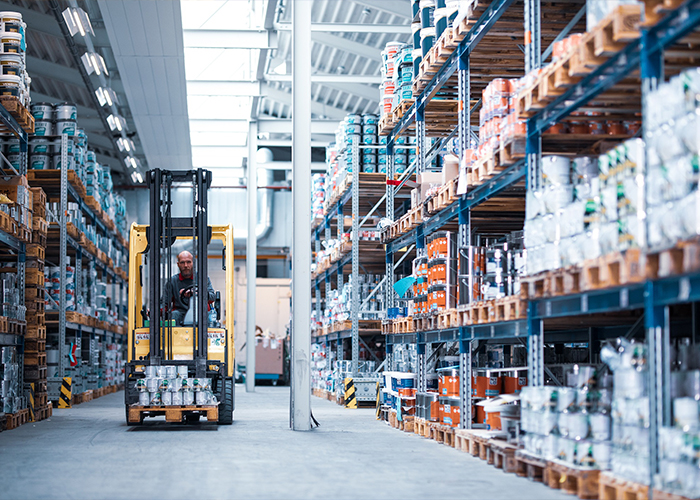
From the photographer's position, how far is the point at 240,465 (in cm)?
655

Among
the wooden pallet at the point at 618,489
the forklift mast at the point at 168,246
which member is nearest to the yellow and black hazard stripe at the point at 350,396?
the forklift mast at the point at 168,246

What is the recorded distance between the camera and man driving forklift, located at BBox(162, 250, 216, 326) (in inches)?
391

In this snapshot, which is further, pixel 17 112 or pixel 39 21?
pixel 39 21

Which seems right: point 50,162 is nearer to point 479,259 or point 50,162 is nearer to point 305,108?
point 305,108

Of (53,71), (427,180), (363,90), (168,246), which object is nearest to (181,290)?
(168,246)

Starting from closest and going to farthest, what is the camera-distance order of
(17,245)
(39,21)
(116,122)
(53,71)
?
1. (17,245)
2. (39,21)
3. (53,71)
4. (116,122)

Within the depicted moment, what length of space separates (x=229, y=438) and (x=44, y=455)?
1.92 meters

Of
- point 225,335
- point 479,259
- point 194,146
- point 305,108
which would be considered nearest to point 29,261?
point 225,335

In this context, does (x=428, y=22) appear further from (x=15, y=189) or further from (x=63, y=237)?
(x=63, y=237)

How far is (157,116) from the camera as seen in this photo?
1767 centimetres

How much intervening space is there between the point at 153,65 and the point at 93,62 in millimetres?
1639

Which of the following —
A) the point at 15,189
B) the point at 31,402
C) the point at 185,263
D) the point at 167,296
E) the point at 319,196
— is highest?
the point at 319,196

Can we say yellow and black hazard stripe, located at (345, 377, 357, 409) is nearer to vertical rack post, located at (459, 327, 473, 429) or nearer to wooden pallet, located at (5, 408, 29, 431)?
wooden pallet, located at (5, 408, 29, 431)

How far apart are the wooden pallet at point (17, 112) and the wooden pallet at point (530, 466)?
679 cm
